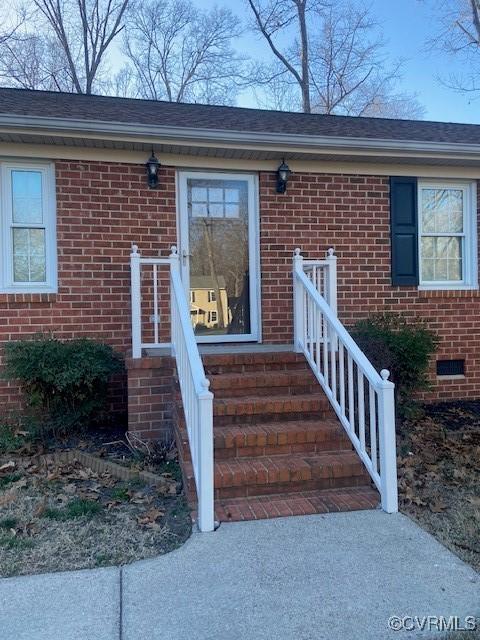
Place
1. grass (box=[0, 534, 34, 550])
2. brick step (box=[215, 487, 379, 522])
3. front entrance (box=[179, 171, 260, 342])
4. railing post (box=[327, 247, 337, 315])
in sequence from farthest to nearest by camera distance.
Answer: front entrance (box=[179, 171, 260, 342]) < railing post (box=[327, 247, 337, 315]) < brick step (box=[215, 487, 379, 522]) < grass (box=[0, 534, 34, 550])

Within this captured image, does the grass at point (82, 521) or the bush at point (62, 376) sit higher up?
the bush at point (62, 376)

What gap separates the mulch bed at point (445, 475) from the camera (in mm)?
3113

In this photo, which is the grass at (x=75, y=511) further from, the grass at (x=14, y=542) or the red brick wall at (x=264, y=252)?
the red brick wall at (x=264, y=252)

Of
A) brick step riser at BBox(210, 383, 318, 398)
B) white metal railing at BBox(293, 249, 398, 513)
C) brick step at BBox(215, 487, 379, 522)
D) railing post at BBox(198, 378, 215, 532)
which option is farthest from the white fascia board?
brick step at BBox(215, 487, 379, 522)

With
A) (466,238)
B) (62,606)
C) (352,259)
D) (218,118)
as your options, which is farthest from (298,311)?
(62,606)

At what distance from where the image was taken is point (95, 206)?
5457 millimetres

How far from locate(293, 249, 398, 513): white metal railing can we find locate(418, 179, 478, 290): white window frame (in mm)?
1686

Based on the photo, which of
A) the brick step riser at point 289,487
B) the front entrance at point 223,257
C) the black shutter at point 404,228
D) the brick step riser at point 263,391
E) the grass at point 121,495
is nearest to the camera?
the brick step riser at point 289,487

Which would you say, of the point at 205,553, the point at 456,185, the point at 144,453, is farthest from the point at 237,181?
the point at 205,553

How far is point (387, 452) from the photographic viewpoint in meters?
3.32

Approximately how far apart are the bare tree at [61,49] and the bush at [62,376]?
13680 millimetres

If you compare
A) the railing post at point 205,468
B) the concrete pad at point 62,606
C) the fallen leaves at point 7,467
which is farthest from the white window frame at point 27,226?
the concrete pad at point 62,606

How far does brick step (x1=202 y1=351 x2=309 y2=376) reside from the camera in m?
4.60

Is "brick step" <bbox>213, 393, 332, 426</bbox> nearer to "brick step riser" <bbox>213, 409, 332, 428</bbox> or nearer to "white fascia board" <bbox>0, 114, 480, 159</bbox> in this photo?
"brick step riser" <bbox>213, 409, 332, 428</bbox>
